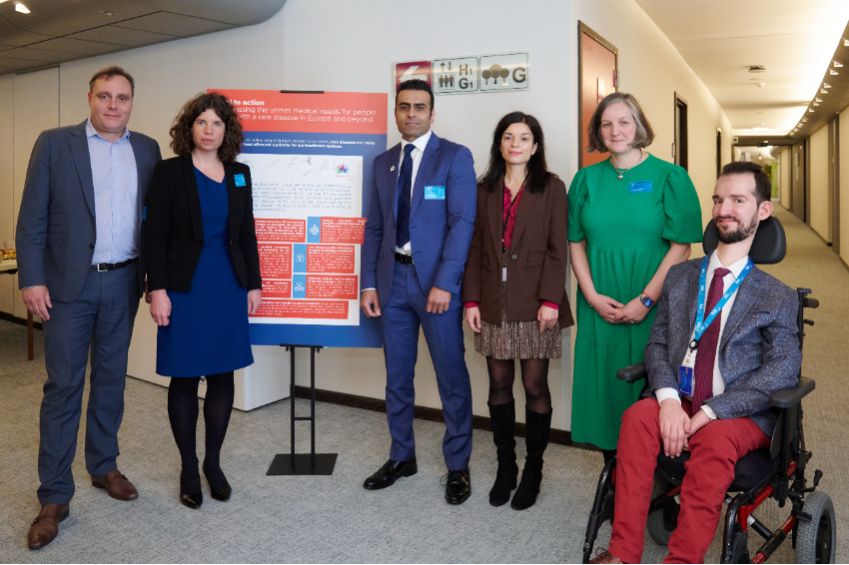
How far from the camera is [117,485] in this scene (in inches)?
128

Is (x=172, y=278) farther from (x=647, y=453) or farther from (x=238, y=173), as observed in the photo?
(x=647, y=453)

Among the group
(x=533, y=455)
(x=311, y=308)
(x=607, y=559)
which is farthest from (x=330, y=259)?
(x=607, y=559)

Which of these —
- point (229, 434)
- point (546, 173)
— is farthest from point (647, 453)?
point (229, 434)

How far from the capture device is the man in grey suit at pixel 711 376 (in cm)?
213

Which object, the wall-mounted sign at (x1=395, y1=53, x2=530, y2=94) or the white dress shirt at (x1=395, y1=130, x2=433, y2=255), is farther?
the wall-mounted sign at (x1=395, y1=53, x2=530, y2=94)

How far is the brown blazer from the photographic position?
302 centimetres

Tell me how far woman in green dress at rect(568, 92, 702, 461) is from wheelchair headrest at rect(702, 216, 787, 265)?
39 cm

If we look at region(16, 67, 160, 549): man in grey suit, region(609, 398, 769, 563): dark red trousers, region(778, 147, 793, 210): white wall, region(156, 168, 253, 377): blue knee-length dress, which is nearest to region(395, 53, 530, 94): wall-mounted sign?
region(156, 168, 253, 377): blue knee-length dress

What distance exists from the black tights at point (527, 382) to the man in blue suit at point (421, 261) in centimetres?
16

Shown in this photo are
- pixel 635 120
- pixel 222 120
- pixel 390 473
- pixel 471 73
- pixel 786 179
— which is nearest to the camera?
pixel 635 120

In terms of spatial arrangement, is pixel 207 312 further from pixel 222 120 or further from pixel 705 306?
pixel 705 306

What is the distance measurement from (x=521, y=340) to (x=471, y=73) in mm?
1770

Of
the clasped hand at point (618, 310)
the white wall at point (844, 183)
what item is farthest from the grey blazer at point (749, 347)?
the white wall at point (844, 183)

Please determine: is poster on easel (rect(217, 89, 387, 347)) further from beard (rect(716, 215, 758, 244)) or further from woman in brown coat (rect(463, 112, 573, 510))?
beard (rect(716, 215, 758, 244))
